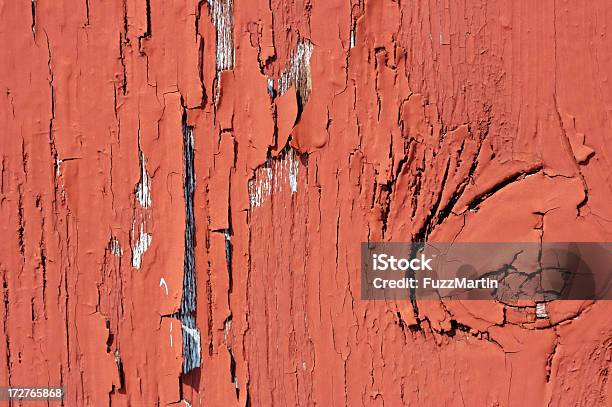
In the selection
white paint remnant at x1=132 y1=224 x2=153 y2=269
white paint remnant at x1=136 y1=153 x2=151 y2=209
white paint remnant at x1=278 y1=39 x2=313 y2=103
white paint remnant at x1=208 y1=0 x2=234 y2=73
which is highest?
white paint remnant at x1=208 y1=0 x2=234 y2=73

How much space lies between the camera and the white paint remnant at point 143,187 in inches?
42.0

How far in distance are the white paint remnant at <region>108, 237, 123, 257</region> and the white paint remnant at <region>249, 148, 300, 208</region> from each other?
30 cm

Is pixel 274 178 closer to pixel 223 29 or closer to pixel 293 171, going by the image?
pixel 293 171

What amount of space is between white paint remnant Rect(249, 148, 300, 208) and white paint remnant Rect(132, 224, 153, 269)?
239mm

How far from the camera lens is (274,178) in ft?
3.49

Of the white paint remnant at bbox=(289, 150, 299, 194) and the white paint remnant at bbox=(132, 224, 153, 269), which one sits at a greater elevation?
the white paint remnant at bbox=(289, 150, 299, 194)

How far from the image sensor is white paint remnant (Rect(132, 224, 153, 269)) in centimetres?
107

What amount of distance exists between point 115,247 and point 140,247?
0.18 feet

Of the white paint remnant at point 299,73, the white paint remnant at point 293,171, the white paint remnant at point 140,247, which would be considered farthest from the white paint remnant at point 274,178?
the white paint remnant at point 140,247

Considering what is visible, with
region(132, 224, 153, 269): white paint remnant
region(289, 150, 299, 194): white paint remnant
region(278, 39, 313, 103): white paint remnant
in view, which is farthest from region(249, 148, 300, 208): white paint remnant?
region(132, 224, 153, 269): white paint remnant

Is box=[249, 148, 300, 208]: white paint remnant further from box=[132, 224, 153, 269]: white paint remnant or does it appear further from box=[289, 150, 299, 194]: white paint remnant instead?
box=[132, 224, 153, 269]: white paint remnant

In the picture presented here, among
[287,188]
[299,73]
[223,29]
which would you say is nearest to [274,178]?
[287,188]

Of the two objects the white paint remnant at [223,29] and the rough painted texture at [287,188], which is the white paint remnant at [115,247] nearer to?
the rough painted texture at [287,188]

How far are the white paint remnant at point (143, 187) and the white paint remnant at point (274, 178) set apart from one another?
0.72 feet
